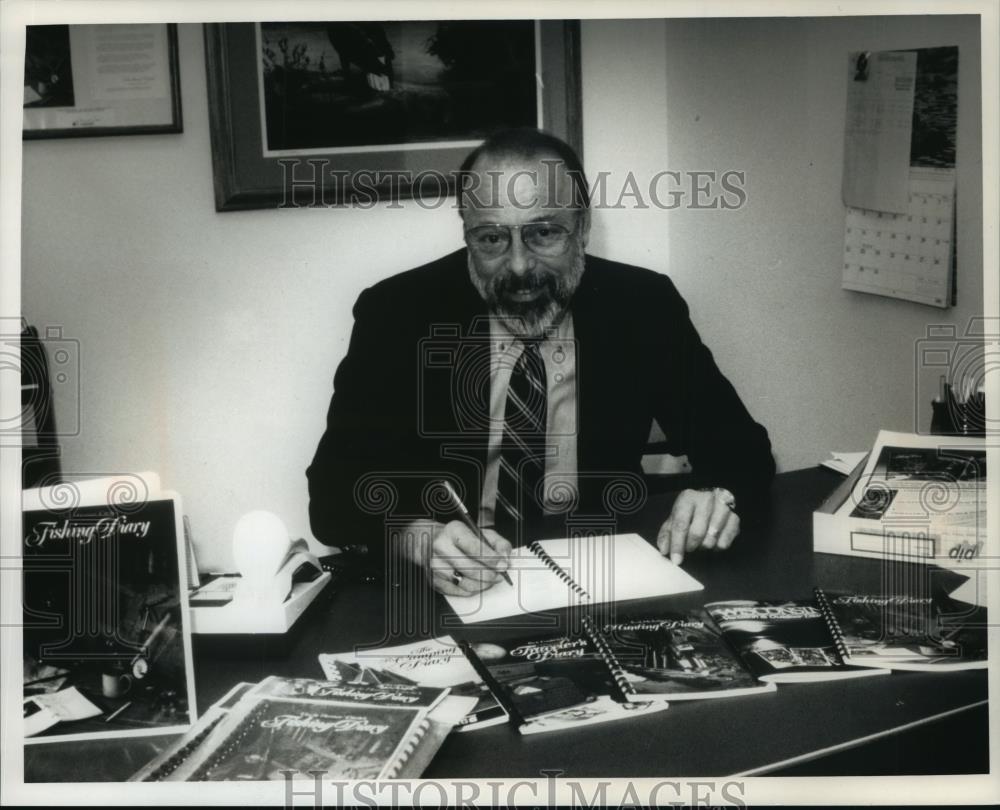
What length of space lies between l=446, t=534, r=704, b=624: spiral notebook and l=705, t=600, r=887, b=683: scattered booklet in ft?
0.23

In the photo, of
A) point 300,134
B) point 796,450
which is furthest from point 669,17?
point 796,450

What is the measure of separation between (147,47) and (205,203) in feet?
0.65

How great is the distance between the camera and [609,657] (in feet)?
3.26

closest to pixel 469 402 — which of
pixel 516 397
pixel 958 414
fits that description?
pixel 516 397

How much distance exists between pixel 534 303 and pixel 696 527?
36 centimetres

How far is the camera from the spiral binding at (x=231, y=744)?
942 mm

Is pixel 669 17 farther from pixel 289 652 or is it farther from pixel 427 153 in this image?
pixel 289 652

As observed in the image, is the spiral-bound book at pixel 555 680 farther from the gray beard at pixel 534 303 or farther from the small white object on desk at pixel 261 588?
the gray beard at pixel 534 303

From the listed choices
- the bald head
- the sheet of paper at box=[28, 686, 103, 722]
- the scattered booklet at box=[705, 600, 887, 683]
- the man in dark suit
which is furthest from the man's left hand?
the sheet of paper at box=[28, 686, 103, 722]

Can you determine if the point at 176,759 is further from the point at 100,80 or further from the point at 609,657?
the point at 100,80

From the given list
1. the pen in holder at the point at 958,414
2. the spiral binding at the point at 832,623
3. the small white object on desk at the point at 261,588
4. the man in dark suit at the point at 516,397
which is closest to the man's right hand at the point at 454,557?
the man in dark suit at the point at 516,397

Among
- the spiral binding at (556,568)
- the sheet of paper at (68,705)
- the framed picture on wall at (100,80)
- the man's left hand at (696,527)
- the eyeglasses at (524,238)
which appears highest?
the framed picture on wall at (100,80)

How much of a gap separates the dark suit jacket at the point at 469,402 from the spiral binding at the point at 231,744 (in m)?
0.25

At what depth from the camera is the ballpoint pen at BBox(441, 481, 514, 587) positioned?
111cm
